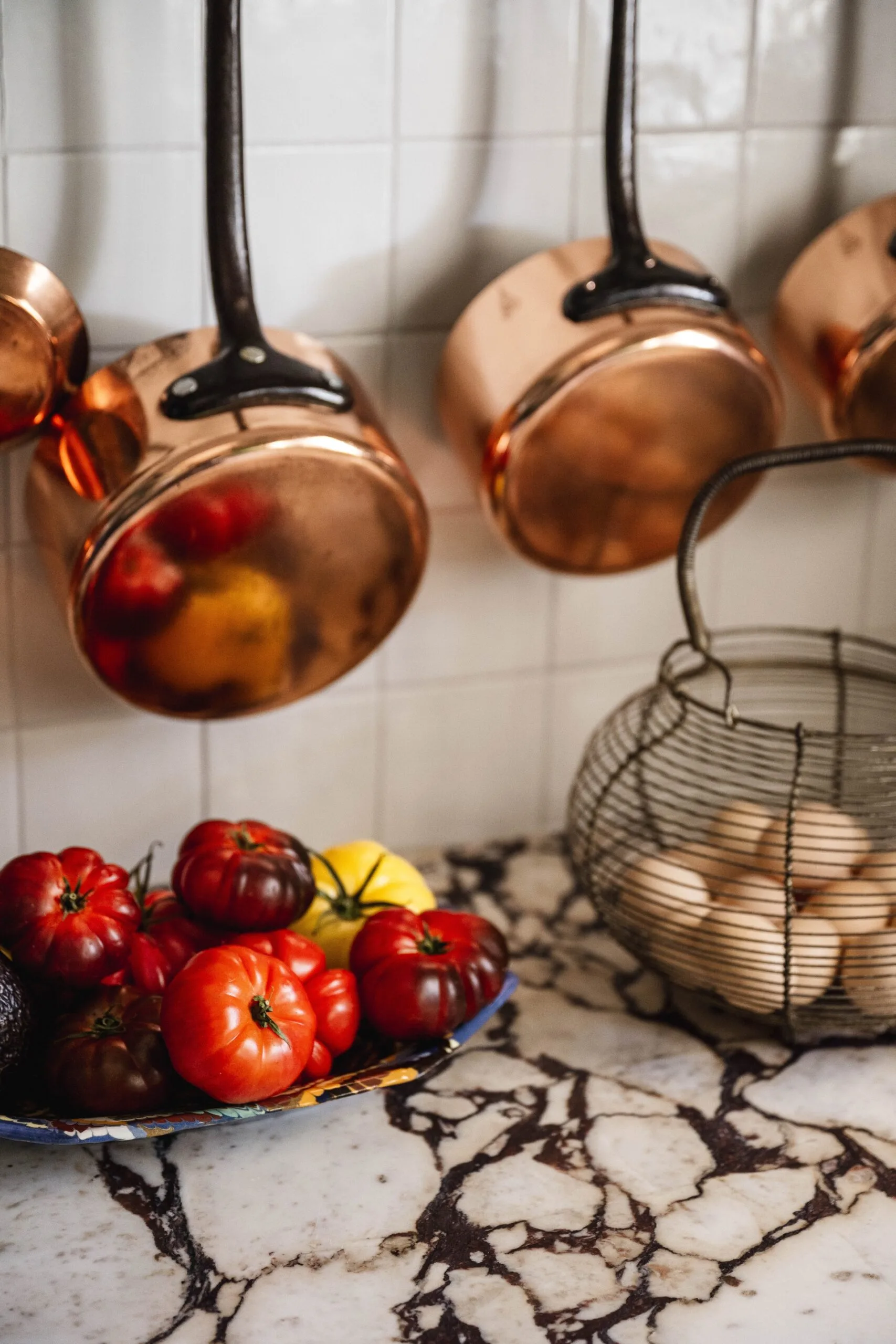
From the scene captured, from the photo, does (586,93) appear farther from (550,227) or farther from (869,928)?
(869,928)

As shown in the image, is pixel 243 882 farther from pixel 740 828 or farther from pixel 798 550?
pixel 798 550

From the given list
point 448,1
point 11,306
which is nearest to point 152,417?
point 11,306

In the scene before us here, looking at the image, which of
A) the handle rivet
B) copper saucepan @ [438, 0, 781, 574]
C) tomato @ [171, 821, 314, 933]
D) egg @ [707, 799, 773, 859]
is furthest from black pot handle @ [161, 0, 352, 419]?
egg @ [707, 799, 773, 859]

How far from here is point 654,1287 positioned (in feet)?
2.24

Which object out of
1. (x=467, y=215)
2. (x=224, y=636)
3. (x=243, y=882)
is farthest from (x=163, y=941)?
(x=467, y=215)

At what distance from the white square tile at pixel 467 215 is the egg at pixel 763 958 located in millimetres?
428

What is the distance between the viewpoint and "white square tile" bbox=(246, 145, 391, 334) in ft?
2.89

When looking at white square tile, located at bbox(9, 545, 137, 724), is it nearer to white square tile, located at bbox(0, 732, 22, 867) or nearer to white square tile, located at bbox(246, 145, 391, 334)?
white square tile, located at bbox(0, 732, 22, 867)

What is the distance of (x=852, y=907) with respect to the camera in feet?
2.71

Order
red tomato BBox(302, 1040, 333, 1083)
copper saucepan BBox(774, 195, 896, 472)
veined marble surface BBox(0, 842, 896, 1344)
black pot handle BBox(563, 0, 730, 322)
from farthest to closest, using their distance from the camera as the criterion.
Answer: copper saucepan BBox(774, 195, 896, 472), black pot handle BBox(563, 0, 730, 322), red tomato BBox(302, 1040, 333, 1083), veined marble surface BBox(0, 842, 896, 1344)

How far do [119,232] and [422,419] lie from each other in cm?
23

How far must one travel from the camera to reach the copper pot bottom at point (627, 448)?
2.93 feet

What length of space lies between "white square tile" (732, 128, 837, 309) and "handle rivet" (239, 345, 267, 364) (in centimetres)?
38

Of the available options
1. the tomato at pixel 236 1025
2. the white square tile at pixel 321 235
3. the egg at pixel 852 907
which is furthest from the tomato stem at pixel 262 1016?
the white square tile at pixel 321 235
